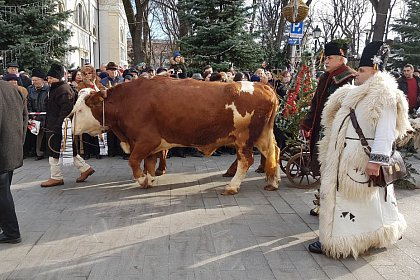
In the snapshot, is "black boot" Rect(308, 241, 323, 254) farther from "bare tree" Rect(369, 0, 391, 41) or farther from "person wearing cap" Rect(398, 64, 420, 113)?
"bare tree" Rect(369, 0, 391, 41)

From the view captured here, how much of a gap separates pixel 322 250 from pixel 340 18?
4158 centimetres

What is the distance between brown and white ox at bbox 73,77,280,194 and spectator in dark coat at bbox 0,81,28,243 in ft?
8.00

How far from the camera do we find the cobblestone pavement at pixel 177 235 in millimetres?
4449

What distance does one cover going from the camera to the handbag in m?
4.39

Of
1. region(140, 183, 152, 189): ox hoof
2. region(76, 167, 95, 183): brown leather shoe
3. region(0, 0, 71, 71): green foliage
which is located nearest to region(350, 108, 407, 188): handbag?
region(140, 183, 152, 189): ox hoof

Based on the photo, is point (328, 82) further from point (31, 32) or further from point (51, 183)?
point (31, 32)


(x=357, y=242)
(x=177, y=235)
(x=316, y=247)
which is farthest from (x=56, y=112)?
(x=357, y=242)

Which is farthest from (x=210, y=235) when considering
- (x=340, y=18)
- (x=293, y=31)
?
(x=340, y=18)

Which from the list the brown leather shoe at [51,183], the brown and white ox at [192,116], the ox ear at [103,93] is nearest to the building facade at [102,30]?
the brown leather shoe at [51,183]

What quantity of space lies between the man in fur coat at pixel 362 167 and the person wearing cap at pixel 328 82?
619mm

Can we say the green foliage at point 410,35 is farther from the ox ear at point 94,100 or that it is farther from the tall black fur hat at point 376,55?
the tall black fur hat at point 376,55

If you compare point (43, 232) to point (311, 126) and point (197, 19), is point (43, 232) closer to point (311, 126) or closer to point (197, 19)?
point (311, 126)

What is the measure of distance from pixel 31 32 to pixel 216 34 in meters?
5.85

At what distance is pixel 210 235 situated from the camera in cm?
546
